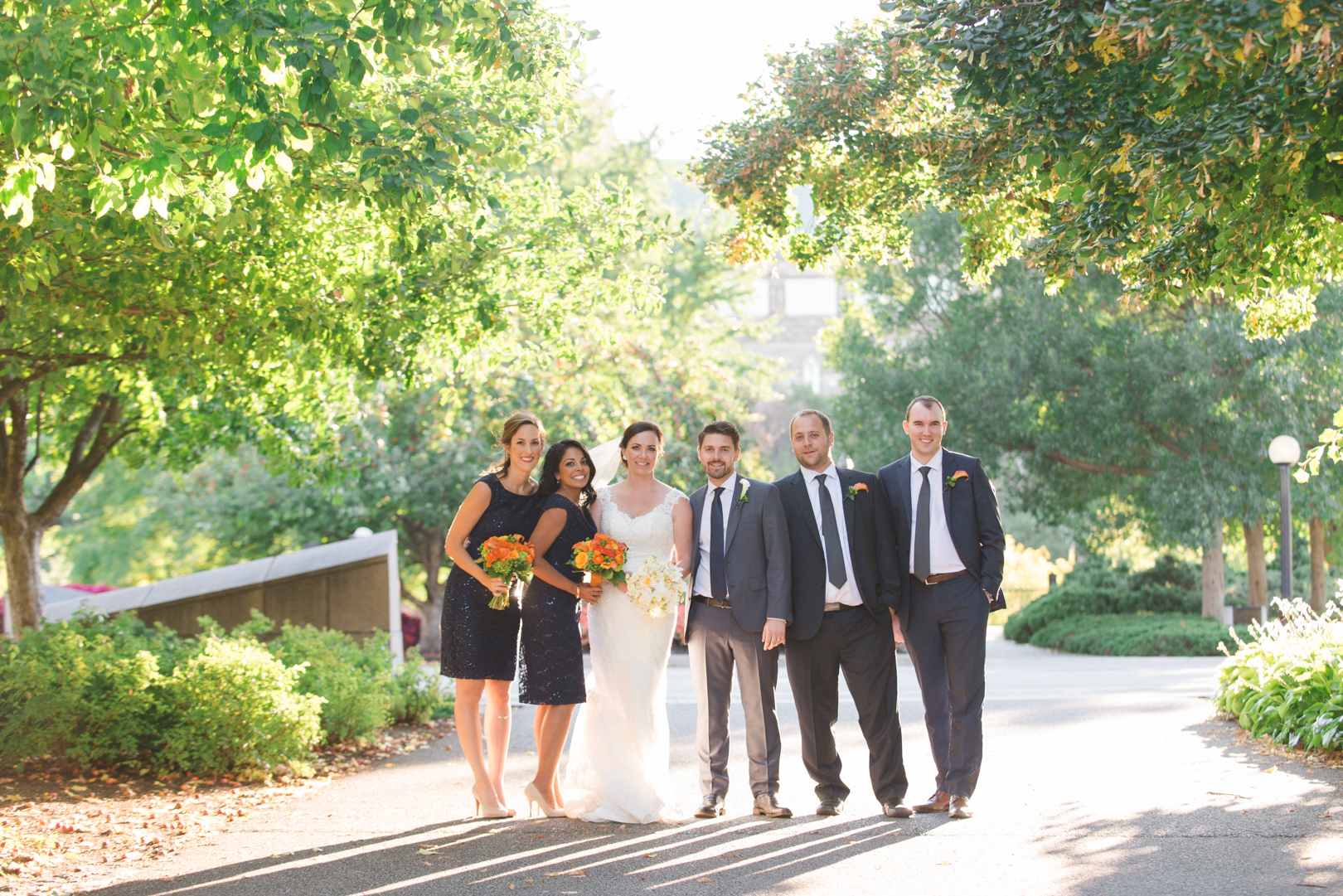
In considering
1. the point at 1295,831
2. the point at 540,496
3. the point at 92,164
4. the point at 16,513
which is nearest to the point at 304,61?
the point at 92,164

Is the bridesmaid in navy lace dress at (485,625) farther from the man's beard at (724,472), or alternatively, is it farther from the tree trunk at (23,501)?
the tree trunk at (23,501)

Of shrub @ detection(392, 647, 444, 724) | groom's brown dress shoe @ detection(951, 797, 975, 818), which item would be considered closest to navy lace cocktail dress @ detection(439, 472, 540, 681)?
groom's brown dress shoe @ detection(951, 797, 975, 818)

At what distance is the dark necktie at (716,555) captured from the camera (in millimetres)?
6461

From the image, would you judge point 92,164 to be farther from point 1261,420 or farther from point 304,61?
point 1261,420

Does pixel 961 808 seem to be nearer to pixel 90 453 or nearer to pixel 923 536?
pixel 923 536

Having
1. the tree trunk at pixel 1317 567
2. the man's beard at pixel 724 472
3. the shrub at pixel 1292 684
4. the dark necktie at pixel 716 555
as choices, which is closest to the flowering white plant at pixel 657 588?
the dark necktie at pixel 716 555

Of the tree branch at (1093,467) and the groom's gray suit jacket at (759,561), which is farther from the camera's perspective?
the tree branch at (1093,467)

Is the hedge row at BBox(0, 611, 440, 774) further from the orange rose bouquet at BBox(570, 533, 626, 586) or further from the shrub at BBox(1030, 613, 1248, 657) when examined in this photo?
the shrub at BBox(1030, 613, 1248, 657)

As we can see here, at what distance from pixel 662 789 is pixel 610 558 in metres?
1.28

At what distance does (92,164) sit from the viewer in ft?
19.5

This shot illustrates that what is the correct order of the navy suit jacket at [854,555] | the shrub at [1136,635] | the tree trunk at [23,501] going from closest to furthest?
1. the navy suit jacket at [854,555]
2. the tree trunk at [23,501]
3. the shrub at [1136,635]

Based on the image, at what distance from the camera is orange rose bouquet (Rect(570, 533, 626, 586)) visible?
6.41 m

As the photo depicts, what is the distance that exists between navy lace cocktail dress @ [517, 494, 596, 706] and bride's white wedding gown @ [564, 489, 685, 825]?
11 cm

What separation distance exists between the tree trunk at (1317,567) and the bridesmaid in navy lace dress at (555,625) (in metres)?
20.8
